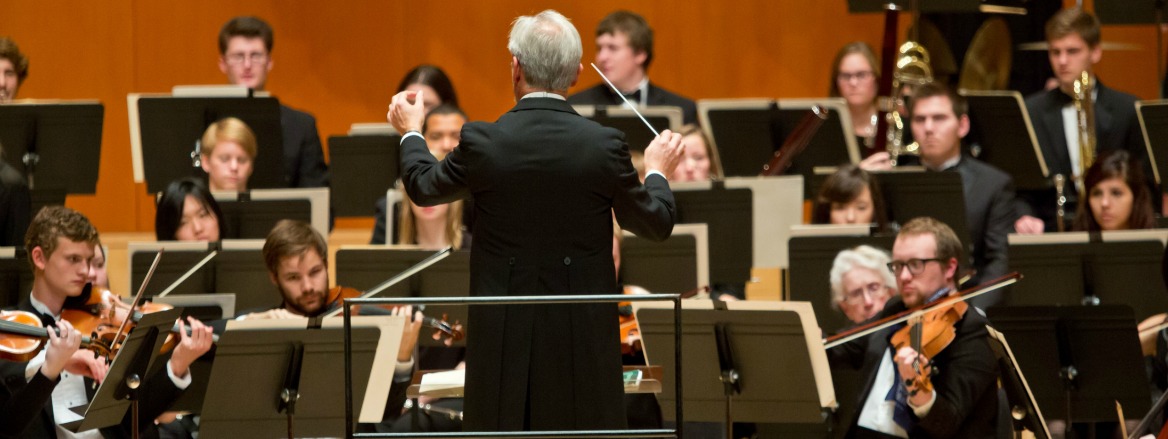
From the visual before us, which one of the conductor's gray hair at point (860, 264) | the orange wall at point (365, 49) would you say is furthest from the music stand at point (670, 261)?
the orange wall at point (365, 49)

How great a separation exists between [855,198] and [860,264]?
17.0 inches

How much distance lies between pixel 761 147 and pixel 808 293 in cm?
99

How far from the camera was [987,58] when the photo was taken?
253 inches

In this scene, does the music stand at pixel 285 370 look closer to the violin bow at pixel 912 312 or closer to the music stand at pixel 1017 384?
the violin bow at pixel 912 312

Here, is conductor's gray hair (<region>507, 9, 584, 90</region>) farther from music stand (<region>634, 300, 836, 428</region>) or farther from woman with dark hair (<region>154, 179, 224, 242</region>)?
woman with dark hair (<region>154, 179, 224, 242</region>)

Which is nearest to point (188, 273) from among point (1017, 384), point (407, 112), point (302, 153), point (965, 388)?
point (302, 153)

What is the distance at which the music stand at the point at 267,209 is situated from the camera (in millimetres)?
4457

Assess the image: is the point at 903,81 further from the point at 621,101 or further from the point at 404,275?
the point at 404,275

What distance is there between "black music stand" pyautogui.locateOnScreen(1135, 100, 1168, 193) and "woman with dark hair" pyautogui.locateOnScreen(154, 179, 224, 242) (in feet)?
9.20

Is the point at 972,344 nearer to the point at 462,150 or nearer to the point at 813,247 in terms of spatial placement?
the point at 813,247

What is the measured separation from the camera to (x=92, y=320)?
3.52m

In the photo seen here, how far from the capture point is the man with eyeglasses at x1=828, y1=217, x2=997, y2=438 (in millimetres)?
3531

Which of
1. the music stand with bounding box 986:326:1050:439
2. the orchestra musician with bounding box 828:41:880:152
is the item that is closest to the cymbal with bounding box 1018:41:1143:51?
the orchestra musician with bounding box 828:41:880:152

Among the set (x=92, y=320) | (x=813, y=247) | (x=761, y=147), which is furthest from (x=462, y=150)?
(x=761, y=147)
